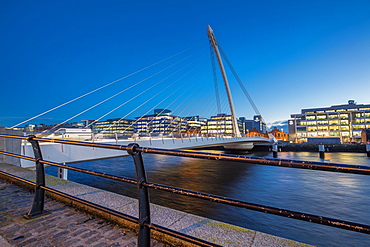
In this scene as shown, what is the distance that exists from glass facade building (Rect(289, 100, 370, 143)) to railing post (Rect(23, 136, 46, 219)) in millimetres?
72871

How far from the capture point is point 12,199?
124 inches

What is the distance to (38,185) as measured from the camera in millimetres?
2422

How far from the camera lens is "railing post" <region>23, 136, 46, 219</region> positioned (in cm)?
238

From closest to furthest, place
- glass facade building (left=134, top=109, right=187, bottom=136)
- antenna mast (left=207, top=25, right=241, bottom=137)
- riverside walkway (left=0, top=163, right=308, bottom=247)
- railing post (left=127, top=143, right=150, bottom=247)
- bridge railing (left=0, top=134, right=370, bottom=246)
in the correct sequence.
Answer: bridge railing (left=0, top=134, right=370, bottom=246) < railing post (left=127, top=143, right=150, bottom=247) < riverside walkway (left=0, top=163, right=308, bottom=247) < glass facade building (left=134, top=109, right=187, bottom=136) < antenna mast (left=207, top=25, right=241, bottom=137)

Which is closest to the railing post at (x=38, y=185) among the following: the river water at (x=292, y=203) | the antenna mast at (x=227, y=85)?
the river water at (x=292, y=203)

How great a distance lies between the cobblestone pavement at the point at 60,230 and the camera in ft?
6.37

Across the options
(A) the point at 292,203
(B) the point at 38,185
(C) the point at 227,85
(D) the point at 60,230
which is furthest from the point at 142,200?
(C) the point at 227,85

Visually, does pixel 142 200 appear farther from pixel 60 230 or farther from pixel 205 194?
pixel 60 230

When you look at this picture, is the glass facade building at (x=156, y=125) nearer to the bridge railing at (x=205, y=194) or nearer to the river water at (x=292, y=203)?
the river water at (x=292, y=203)

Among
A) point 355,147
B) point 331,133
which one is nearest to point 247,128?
point 331,133

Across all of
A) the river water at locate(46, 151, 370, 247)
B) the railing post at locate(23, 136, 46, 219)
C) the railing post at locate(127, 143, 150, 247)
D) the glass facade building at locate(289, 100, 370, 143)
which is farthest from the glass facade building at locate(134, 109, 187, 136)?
the glass facade building at locate(289, 100, 370, 143)

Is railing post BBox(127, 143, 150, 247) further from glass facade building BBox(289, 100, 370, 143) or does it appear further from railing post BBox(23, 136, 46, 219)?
glass facade building BBox(289, 100, 370, 143)

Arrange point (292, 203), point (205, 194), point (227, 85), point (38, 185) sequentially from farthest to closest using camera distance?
1. point (227, 85)
2. point (292, 203)
3. point (38, 185)
4. point (205, 194)

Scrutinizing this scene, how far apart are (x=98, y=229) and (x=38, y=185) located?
0.92 m
